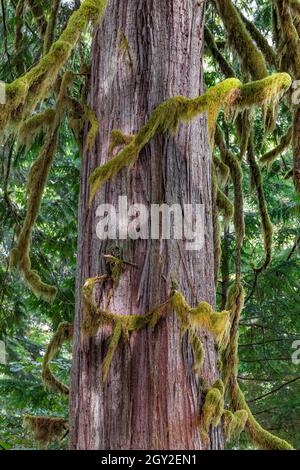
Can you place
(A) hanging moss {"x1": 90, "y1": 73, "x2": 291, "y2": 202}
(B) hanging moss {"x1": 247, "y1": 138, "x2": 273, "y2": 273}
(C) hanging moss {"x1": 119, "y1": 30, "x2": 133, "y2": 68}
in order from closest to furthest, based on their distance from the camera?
(A) hanging moss {"x1": 90, "y1": 73, "x2": 291, "y2": 202} < (C) hanging moss {"x1": 119, "y1": 30, "x2": 133, "y2": 68} < (B) hanging moss {"x1": 247, "y1": 138, "x2": 273, "y2": 273}

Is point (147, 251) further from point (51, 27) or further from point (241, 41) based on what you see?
point (51, 27)

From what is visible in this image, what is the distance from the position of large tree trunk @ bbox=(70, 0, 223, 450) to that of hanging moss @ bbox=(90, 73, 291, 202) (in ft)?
0.14

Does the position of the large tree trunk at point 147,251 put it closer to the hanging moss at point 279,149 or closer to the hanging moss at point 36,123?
the hanging moss at point 36,123

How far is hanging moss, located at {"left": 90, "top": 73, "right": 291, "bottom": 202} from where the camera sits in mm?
1980

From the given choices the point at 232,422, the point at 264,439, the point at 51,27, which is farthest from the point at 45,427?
the point at 51,27

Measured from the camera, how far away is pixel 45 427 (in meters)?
2.19

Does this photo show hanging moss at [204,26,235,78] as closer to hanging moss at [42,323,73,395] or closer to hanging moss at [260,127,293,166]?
hanging moss at [260,127,293,166]

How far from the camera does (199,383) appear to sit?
1834 millimetres

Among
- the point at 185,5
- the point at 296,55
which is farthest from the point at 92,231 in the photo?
the point at 296,55

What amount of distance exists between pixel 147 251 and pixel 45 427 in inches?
32.8

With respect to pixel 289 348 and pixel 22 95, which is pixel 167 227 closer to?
pixel 22 95

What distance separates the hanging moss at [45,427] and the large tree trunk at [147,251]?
0.33m

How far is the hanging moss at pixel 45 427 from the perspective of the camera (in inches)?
85.0

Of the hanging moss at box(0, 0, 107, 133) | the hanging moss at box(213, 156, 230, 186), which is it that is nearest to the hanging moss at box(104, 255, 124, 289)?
the hanging moss at box(0, 0, 107, 133)
